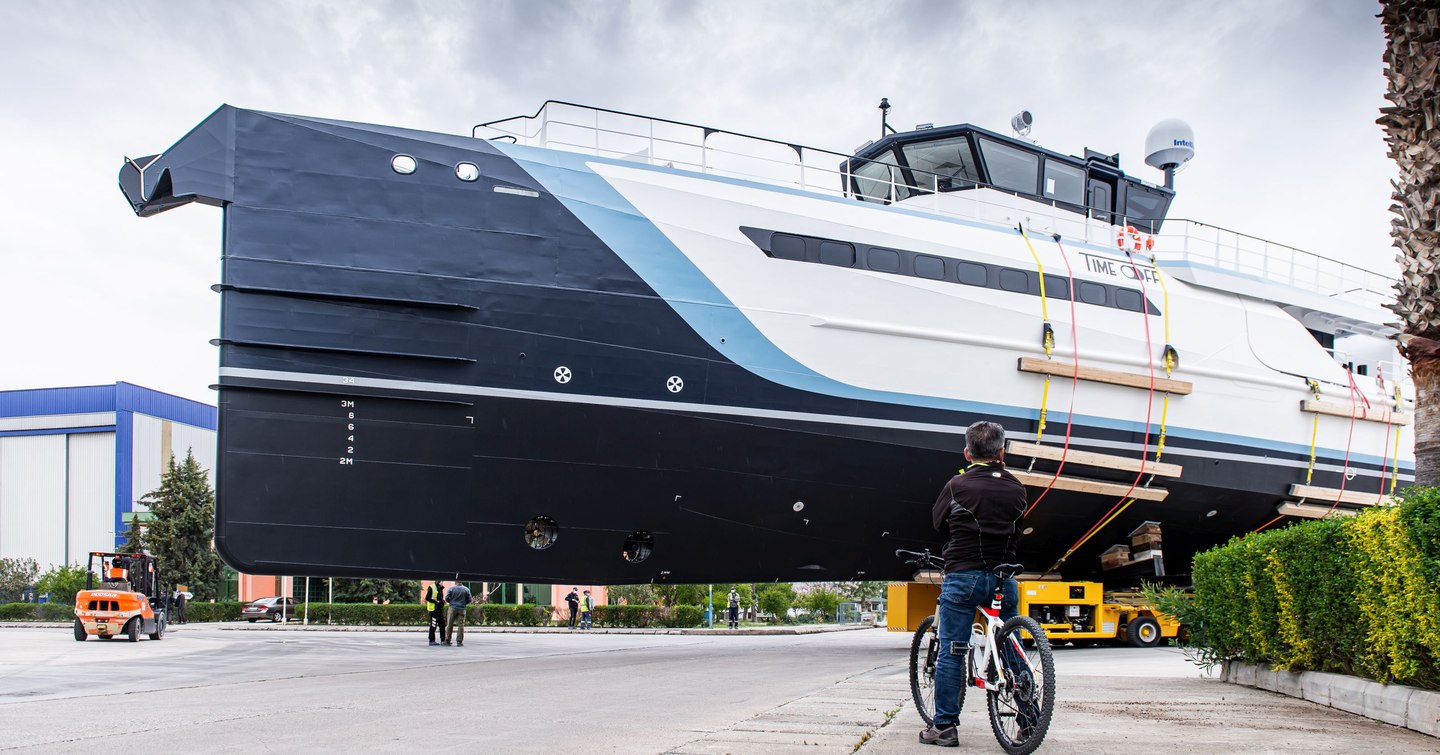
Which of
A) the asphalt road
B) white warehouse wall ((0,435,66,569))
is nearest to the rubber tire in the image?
the asphalt road

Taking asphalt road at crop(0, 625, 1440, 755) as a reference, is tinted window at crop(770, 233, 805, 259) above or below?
above

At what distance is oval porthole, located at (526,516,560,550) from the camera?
36.6 ft

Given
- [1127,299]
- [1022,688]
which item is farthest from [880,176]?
[1022,688]

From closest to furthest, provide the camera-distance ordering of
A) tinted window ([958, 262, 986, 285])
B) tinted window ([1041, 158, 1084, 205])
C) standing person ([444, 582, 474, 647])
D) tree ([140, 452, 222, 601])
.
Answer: tinted window ([958, 262, 986, 285]) < standing person ([444, 582, 474, 647]) < tinted window ([1041, 158, 1084, 205]) < tree ([140, 452, 222, 601])

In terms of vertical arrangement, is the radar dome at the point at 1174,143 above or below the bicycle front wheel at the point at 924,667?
above

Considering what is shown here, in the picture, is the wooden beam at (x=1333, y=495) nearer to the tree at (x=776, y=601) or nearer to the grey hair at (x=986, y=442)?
the grey hair at (x=986, y=442)

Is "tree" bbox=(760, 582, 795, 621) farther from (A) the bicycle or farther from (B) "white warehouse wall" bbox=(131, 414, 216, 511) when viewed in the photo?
(A) the bicycle

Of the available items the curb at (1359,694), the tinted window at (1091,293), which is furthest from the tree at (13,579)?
the curb at (1359,694)

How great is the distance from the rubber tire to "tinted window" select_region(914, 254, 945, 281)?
610 cm

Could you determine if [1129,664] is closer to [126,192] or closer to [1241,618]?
[1241,618]

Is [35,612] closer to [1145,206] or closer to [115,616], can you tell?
[115,616]

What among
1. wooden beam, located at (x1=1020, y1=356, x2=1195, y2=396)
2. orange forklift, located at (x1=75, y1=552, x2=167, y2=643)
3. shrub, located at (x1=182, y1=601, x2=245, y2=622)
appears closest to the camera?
wooden beam, located at (x1=1020, y1=356, x2=1195, y2=396)

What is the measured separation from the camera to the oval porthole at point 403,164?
1102cm

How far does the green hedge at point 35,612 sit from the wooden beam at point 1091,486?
3465 centimetres
